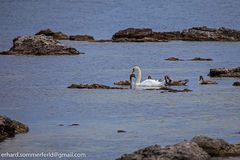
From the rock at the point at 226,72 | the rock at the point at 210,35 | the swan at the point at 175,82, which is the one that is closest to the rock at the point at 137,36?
→ the rock at the point at 210,35

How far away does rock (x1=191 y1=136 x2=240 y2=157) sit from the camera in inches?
884

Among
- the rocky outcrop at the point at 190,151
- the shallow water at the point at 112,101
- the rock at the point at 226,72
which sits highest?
the rocky outcrop at the point at 190,151

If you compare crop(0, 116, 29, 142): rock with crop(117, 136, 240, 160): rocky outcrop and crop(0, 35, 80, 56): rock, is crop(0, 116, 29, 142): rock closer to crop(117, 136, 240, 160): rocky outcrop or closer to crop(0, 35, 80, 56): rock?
crop(117, 136, 240, 160): rocky outcrop

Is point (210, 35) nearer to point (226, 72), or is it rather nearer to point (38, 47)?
point (38, 47)

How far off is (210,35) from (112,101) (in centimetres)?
3169

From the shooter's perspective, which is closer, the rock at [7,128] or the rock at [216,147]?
the rock at [216,147]

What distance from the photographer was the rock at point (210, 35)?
6322 cm

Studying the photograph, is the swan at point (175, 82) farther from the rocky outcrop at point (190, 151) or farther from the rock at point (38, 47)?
the rock at point (38, 47)

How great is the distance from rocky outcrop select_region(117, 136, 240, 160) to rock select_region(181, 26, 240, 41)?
4037cm

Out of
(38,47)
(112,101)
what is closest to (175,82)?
(112,101)

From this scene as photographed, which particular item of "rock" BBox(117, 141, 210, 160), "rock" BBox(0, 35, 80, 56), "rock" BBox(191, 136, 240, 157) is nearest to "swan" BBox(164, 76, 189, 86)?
"rock" BBox(191, 136, 240, 157)

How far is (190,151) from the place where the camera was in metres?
21.5

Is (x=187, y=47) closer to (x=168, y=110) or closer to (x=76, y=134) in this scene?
(x=168, y=110)

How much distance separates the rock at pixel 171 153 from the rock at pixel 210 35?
4138cm
